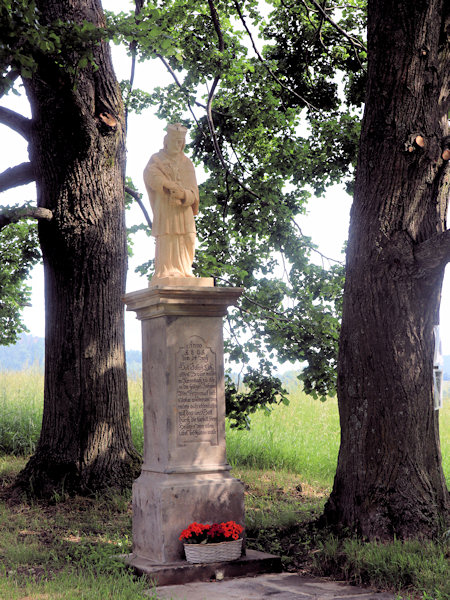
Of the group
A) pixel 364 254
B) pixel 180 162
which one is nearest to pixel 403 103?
pixel 364 254

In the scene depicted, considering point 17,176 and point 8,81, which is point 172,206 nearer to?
point 8,81

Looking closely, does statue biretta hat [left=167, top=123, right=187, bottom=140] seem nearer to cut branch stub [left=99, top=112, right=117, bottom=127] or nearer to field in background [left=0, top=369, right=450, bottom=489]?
cut branch stub [left=99, top=112, right=117, bottom=127]

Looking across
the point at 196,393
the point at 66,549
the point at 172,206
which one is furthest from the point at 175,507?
the point at 172,206

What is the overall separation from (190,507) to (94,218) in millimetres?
5064

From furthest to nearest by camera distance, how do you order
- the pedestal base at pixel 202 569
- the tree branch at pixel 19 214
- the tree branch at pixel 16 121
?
the tree branch at pixel 16 121 → the tree branch at pixel 19 214 → the pedestal base at pixel 202 569

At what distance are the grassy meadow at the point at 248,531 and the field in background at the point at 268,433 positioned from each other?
0.08ft

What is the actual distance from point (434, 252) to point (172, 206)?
269 cm

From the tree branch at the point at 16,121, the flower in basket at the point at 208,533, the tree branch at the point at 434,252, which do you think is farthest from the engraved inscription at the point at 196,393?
→ the tree branch at the point at 16,121

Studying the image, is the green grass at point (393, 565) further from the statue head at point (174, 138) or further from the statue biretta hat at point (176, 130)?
the statue biretta hat at point (176, 130)

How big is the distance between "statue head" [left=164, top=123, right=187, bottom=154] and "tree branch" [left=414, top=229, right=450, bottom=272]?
271cm

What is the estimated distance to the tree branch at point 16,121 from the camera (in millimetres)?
11156

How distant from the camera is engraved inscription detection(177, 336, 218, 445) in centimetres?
718

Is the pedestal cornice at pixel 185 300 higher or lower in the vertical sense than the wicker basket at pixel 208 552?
higher

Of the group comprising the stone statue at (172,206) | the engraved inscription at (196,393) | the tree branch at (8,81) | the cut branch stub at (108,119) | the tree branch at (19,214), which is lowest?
the engraved inscription at (196,393)
